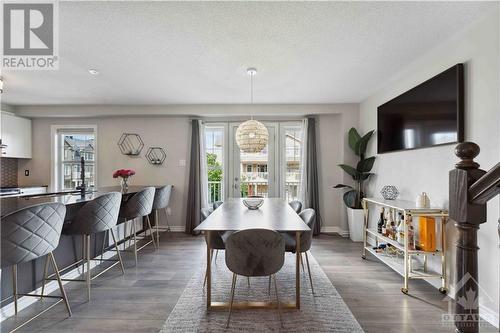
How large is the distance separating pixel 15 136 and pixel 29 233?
430 centimetres

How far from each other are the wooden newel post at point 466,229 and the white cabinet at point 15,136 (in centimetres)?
603

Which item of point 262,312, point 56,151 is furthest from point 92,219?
point 56,151

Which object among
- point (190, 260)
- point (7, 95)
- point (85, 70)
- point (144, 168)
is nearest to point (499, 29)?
point (190, 260)

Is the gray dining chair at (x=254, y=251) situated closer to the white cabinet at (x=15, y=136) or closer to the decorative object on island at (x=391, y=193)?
the decorative object on island at (x=391, y=193)

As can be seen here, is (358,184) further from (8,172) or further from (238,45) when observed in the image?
(8,172)

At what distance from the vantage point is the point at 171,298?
2293 mm

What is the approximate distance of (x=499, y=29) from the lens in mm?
1851

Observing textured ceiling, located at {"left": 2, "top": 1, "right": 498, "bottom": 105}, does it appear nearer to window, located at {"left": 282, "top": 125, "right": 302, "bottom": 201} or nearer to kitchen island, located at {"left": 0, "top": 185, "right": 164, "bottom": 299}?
window, located at {"left": 282, "top": 125, "right": 302, "bottom": 201}

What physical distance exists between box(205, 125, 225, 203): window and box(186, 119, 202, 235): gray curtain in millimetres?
305

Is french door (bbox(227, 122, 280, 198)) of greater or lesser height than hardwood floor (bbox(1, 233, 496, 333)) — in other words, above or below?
above

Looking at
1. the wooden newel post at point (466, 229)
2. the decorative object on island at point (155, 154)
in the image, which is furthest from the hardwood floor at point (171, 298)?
the decorative object on island at point (155, 154)

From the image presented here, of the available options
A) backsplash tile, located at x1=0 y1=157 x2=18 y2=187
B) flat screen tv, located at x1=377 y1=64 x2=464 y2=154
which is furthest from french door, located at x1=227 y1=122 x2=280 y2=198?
backsplash tile, located at x1=0 y1=157 x2=18 y2=187

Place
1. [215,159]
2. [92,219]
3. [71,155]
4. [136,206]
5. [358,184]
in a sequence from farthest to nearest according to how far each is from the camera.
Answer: [71,155], [215,159], [358,184], [136,206], [92,219]

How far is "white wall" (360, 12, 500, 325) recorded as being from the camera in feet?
6.17
